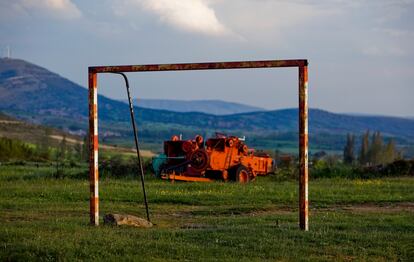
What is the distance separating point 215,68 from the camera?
48.8ft

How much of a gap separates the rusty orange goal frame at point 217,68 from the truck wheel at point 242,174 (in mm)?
14489

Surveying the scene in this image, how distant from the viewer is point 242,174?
29.8 meters

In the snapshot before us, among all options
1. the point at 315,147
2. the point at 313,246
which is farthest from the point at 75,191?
the point at 315,147

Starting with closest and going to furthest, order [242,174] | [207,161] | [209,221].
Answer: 1. [209,221]
2. [207,161]
3. [242,174]

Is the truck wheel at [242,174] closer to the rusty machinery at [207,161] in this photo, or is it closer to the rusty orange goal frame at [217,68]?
the rusty machinery at [207,161]

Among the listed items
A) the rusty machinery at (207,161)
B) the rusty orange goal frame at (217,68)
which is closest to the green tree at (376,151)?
the rusty machinery at (207,161)

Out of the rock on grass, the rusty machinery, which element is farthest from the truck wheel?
the rock on grass

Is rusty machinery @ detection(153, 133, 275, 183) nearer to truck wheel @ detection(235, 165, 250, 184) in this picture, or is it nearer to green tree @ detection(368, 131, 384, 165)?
truck wheel @ detection(235, 165, 250, 184)

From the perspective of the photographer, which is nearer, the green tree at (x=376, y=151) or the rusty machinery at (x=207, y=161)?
the rusty machinery at (x=207, y=161)

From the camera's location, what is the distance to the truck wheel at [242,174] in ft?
96.8

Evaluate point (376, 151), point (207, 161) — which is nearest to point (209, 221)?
point (207, 161)

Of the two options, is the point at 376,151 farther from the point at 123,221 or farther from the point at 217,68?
the point at 123,221

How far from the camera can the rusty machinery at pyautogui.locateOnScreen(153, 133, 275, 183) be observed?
28.7 metres

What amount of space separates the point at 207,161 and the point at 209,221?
11.6 meters
